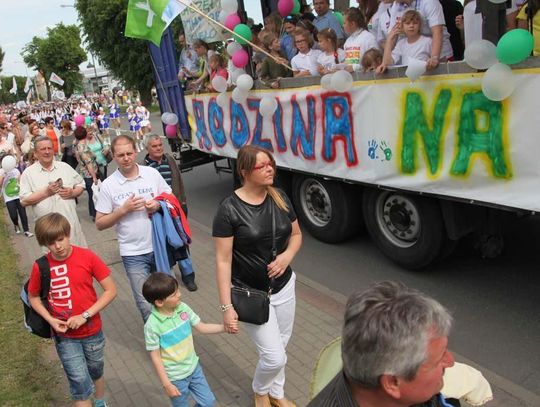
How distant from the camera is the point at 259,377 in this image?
10.4 ft

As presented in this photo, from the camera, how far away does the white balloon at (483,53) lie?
3.66 m

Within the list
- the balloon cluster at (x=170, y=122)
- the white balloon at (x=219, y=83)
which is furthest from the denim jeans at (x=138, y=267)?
the balloon cluster at (x=170, y=122)

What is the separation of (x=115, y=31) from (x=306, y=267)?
114 ft

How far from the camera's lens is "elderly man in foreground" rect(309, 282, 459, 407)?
4.26 feet

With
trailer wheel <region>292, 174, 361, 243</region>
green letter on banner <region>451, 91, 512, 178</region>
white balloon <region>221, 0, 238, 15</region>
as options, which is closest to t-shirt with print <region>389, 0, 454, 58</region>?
green letter on banner <region>451, 91, 512, 178</region>

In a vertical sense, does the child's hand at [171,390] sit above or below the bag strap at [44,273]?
below

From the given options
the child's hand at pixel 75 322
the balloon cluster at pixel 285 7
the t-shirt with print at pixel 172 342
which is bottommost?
the t-shirt with print at pixel 172 342

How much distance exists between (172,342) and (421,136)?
9.12ft

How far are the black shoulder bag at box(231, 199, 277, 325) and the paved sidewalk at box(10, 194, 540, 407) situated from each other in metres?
0.88

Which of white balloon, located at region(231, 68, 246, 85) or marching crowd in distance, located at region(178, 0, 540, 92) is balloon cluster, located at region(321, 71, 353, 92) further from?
white balloon, located at region(231, 68, 246, 85)

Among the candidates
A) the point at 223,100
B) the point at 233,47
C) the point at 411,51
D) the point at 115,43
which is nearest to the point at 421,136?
the point at 411,51

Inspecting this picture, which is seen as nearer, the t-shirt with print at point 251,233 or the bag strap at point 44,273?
the t-shirt with print at point 251,233

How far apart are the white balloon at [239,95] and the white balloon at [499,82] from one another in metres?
3.63

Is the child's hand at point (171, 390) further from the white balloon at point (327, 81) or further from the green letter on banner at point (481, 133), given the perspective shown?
the white balloon at point (327, 81)
